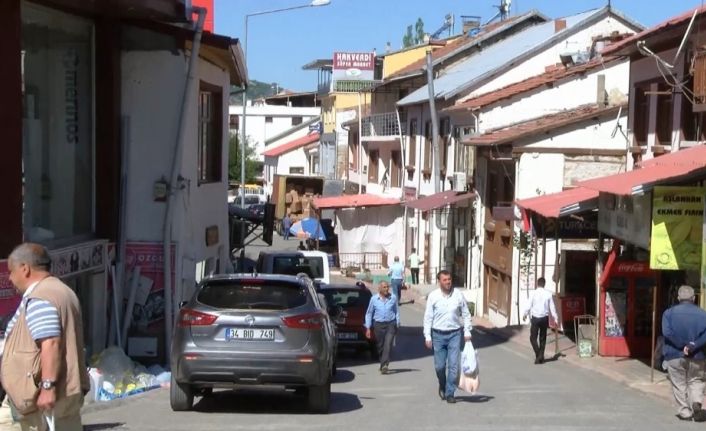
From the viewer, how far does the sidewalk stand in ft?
54.1

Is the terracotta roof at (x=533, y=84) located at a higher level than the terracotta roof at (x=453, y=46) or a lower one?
lower

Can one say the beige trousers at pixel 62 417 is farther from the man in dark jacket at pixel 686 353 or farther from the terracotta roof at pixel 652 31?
the terracotta roof at pixel 652 31

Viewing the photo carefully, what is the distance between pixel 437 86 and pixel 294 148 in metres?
42.8

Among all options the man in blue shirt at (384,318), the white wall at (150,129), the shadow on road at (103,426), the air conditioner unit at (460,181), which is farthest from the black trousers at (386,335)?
the air conditioner unit at (460,181)

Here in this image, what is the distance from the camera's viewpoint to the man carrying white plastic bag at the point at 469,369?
13.2 m

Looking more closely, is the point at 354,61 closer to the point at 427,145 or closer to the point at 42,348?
the point at 427,145

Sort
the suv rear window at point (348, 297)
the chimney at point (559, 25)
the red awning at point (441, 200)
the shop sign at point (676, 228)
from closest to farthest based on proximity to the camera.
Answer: the shop sign at point (676, 228) → the suv rear window at point (348, 297) → the red awning at point (441, 200) → the chimney at point (559, 25)

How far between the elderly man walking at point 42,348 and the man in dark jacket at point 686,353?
25.0 feet

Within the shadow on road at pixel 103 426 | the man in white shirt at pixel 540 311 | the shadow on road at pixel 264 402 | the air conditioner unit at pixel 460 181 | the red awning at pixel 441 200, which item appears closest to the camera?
the shadow on road at pixel 103 426

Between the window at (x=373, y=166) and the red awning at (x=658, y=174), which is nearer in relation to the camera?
the red awning at (x=658, y=174)

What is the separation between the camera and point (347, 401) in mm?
14117

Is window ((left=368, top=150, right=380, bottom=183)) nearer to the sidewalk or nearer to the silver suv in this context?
the sidewalk

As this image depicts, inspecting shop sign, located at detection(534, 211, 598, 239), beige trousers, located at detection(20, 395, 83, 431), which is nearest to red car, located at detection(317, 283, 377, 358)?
shop sign, located at detection(534, 211, 598, 239)

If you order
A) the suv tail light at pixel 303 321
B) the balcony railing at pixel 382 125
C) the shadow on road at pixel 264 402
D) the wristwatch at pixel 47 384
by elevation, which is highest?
the balcony railing at pixel 382 125
